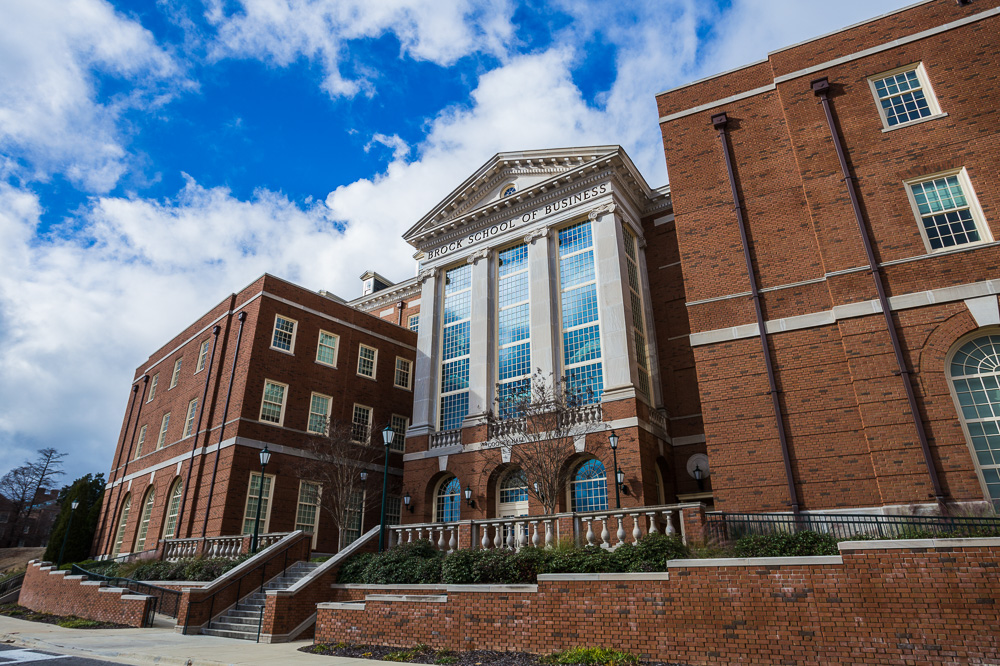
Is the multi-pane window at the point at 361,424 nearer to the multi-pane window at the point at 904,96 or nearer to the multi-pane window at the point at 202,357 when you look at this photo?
the multi-pane window at the point at 202,357

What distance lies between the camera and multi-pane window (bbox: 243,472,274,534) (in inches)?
1016

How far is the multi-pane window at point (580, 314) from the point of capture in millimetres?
23828

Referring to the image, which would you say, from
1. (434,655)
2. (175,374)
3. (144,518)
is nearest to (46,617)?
(144,518)

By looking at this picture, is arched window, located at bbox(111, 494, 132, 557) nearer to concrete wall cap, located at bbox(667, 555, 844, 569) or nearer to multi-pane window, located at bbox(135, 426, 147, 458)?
multi-pane window, located at bbox(135, 426, 147, 458)

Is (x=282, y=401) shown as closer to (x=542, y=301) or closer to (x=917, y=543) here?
(x=542, y=301)

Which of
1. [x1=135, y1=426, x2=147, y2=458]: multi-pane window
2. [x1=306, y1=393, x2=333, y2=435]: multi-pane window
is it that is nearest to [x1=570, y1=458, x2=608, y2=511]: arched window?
[x1=306, y1=393, x2=333, y2=435]: multi-pane window

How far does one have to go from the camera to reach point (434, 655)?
39.5 feet

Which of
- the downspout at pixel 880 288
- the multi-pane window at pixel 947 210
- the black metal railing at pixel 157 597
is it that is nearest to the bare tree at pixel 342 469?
the black metal railing at pixel 157 597

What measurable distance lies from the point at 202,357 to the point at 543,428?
2095cm

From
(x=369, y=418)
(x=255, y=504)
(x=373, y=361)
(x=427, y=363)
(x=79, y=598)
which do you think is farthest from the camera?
(x=373, y=361)

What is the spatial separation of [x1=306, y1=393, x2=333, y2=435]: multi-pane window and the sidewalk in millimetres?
12409

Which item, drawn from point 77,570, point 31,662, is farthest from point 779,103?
point 77,570

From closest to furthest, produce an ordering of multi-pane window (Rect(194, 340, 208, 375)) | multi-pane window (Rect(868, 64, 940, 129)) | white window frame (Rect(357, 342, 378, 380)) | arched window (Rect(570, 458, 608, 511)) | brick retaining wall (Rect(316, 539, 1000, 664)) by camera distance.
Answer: brick retaining wall (Rect(316, 539, 1000, 664)) < multi-pane window (Rect(868, 64, 940, 129)) < arched window (Rect(570, 458, 608, 511)) < multi-pane window (Rect(194, 340, 208, 375)) < white window frame (Rect(357, 342, 378, 380))

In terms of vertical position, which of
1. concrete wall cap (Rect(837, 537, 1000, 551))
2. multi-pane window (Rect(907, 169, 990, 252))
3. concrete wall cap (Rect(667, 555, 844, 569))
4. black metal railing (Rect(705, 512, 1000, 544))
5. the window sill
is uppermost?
the window sill
